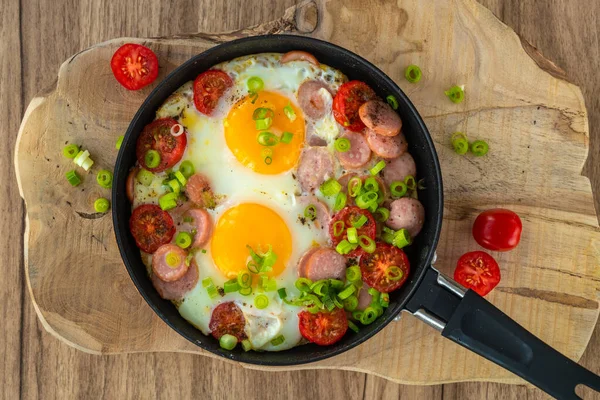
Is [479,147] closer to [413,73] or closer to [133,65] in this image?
[413,73]

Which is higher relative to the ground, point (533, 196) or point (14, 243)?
point (533, 196)

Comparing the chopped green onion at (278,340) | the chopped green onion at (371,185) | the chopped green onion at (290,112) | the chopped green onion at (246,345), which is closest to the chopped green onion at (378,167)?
the chopped green onion at (371,185)

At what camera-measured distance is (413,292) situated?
2805 mm

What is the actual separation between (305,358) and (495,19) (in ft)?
6.70

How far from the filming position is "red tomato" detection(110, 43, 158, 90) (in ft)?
10.2

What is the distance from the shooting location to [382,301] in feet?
10.3

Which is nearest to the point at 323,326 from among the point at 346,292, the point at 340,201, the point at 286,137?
the point at 346,292

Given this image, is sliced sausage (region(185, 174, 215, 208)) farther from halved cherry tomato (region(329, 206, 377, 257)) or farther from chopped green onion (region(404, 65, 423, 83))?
chopped green onion (region(404, 65, 423, 83))

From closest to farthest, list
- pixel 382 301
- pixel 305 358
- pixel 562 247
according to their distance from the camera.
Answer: pixel 305 358 → pixel 382 301 → pixel 562 247

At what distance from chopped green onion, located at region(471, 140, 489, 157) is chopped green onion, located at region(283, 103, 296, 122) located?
967mm

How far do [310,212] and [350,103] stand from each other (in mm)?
598

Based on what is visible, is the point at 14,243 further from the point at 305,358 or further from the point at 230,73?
the point at 305,358

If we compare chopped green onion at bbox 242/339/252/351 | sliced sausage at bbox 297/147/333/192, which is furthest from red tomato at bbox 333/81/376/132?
chopped green onion at bbox 242/339/252/351

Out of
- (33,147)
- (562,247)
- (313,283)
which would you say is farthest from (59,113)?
(562,247)
